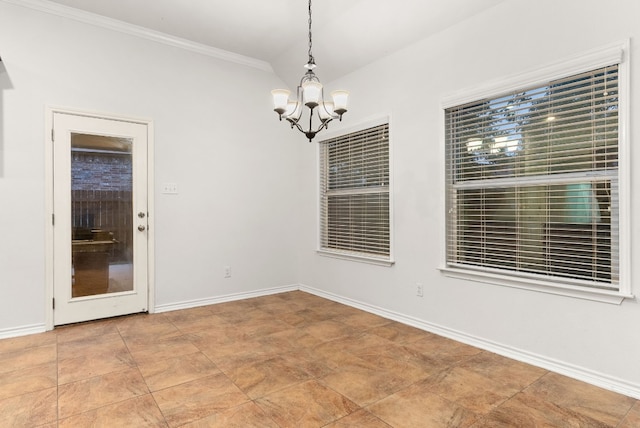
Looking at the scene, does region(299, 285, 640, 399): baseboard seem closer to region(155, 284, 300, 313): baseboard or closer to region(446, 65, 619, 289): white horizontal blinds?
region(446, 65, 619, 289): white horizontal blinds

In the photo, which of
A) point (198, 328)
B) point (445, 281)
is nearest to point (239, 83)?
point (198, 328)

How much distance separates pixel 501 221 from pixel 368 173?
5.22 feet

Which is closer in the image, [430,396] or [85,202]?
Result: [430,396]

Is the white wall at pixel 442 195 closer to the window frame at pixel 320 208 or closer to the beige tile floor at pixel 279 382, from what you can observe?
the window frame at pixel 320 208

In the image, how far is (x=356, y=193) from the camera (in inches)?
169

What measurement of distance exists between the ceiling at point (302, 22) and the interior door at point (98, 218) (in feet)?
3.51

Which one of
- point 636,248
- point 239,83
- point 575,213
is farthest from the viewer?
point 239,83

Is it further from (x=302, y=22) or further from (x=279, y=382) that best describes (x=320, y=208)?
(x=279, y=382)

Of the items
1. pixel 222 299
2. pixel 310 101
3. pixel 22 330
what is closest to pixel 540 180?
pixel 310 101

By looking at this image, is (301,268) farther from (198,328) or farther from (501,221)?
(501,221)

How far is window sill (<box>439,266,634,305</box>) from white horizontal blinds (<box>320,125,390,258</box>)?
0.95 meters

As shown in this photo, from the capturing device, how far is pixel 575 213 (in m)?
2.45

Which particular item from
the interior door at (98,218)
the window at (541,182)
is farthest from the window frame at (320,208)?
the interior door at (98,218)

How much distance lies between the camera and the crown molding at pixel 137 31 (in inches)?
131
